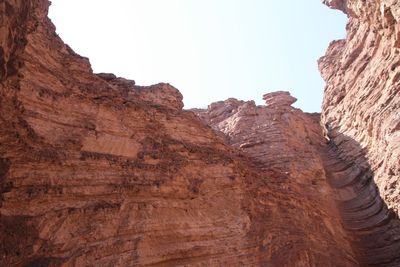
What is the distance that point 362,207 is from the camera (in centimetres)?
2088

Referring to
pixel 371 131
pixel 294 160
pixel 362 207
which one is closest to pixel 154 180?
pixel 362 207

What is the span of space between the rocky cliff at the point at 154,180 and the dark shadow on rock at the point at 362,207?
2.7 inches

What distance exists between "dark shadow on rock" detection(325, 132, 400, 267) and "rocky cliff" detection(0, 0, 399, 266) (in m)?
0.07

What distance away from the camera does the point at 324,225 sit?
1786 cm

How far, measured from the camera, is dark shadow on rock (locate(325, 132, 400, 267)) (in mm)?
17594

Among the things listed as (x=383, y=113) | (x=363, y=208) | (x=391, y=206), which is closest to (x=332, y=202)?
(x=363, y=208)

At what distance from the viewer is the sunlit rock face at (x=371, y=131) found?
17.9 meters

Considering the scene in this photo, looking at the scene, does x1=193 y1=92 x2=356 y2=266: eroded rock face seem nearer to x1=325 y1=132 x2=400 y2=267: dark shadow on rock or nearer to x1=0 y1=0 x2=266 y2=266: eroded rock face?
x1=325 y1=132 x2=400 y2=267: dark shadow on rock

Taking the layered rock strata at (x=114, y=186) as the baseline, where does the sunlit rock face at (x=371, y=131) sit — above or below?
above

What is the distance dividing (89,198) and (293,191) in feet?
36.1

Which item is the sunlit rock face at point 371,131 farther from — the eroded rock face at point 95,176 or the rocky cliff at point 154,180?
the eroded rock face at point 95,176

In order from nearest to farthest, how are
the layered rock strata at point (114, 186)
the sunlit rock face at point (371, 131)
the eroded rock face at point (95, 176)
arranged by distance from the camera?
the eroded rock face at point (95, 176) < the layered rock strata at point (114, 186) < the sunlit rock face at point (371, 131)

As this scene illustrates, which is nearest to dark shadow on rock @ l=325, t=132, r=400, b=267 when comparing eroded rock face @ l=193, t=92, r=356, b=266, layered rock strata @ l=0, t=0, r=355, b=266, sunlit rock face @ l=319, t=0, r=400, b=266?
sunlit rock face @ l=319, t=0, r=400, b=266

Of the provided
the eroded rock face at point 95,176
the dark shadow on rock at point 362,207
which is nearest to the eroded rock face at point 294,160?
the dark shadow on rock at point 362,207
